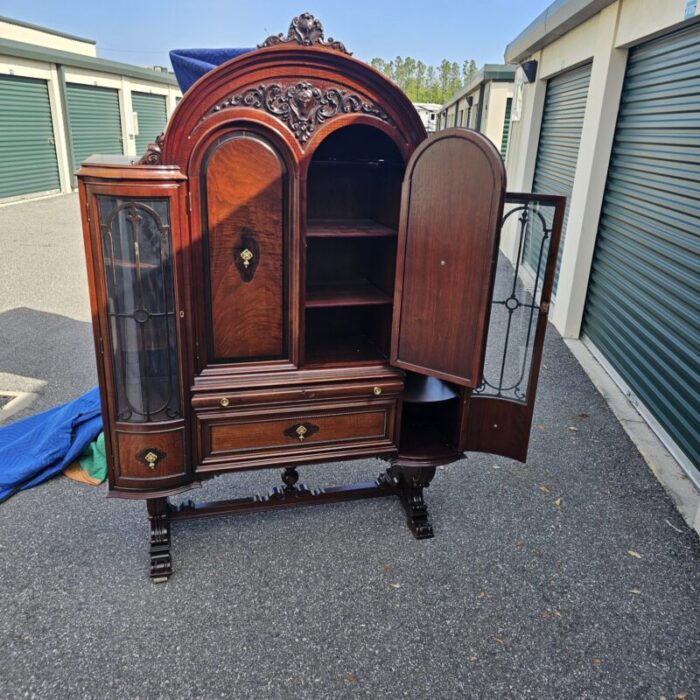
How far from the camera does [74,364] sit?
15.3ft

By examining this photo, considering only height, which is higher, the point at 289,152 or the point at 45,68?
the point at 45,68

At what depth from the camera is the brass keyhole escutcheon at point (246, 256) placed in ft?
7.64

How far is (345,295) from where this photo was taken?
2707 mm

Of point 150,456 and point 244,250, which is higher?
point 244,250

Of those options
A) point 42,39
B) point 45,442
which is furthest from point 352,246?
point 42,39

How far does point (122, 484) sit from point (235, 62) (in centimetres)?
168

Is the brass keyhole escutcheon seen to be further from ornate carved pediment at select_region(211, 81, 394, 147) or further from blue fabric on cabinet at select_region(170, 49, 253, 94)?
blue fabric on cabinet at select_region(170, 49, 253, 94)

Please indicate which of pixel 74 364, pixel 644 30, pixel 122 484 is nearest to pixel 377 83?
pixel 122 484

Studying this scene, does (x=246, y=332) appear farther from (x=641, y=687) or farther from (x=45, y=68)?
(x=45, y=68)

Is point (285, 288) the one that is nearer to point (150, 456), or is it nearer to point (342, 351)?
point (342, 351)

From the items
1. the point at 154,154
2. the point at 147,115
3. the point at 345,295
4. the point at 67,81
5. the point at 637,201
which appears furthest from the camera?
the point at 147,115

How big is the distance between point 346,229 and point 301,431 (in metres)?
0.90

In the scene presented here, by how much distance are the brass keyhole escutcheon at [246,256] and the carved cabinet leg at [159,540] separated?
3.52 ft

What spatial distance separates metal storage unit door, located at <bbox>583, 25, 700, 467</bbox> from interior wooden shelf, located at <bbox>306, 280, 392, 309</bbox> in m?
1.95
